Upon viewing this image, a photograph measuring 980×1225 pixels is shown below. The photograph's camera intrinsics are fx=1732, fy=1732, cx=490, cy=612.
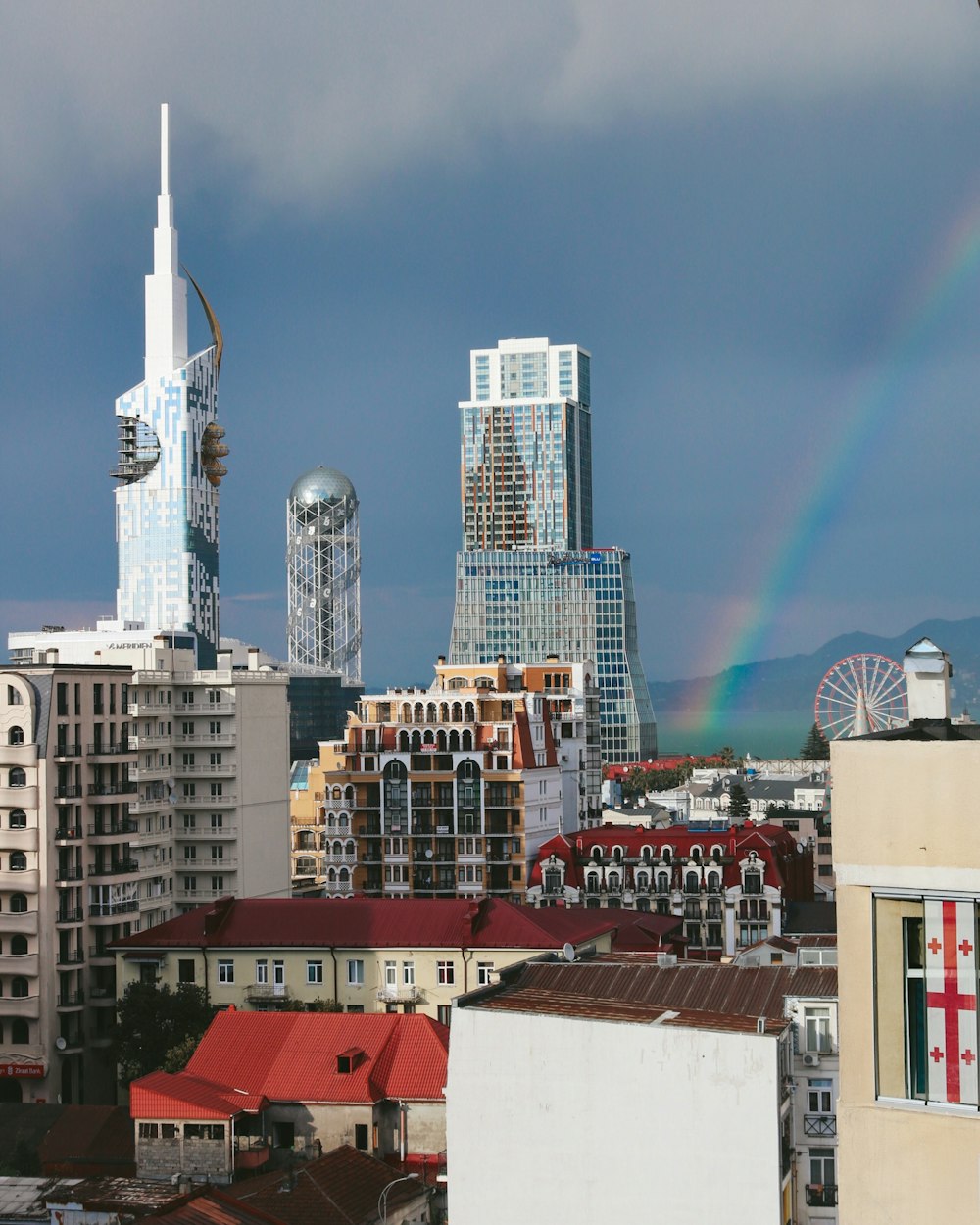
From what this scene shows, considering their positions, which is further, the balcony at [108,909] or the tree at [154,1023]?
the balcony at [108,909]

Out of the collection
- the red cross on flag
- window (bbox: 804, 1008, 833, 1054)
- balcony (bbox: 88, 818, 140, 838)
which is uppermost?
the red cross on flag

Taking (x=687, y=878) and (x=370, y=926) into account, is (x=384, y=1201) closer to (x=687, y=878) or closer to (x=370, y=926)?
(x=370, y=926)

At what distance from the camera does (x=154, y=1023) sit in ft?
215

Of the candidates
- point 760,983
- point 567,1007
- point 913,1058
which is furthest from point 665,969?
point 913,1058

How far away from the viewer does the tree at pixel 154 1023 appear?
64312 millimetres

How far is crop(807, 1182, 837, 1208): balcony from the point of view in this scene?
35406 millimetres

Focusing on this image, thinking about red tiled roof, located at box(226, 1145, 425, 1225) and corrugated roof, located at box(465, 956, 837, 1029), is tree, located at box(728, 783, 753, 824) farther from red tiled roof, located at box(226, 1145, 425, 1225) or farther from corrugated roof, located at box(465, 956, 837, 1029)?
Result: corrugated roof, located at box(465, 956, 837, 1029)

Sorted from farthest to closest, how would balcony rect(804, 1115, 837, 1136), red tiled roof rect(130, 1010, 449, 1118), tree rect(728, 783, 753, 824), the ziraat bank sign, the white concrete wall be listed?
tree rect(728, 783, 753, 824) < the ziraat bank sign < red tiled roof rect(130, 1010, 449, 1118) < balcony rect(804, 1115, 837, 1136) < the white concrete wall

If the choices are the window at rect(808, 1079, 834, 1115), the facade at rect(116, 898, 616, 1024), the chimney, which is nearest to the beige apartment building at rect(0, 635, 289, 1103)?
the facade at rect(116, 898, 616, 1024)

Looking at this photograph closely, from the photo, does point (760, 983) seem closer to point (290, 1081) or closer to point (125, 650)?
point (290, 1081)

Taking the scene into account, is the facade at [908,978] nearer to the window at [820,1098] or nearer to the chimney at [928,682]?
the chimney at [928,682]

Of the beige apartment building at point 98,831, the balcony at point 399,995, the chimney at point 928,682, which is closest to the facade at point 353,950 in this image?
the balcony at point 399,995

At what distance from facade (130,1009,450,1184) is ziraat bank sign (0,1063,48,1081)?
15.7m

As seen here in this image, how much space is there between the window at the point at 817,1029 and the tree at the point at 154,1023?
29836 mm
